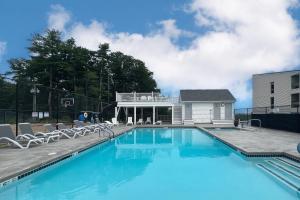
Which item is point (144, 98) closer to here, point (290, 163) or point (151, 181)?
point (290, 163)

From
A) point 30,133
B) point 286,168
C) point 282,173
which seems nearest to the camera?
point 282,173

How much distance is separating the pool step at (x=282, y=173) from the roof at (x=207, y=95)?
72.4 feet

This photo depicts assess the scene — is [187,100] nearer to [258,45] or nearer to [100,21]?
[258,45]

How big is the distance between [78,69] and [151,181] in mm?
35175

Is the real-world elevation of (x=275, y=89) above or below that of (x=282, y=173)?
above

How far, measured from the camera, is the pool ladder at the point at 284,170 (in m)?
6.84

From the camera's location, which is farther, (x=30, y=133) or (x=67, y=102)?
(x=67, y=102)

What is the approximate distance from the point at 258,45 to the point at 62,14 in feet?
46.2

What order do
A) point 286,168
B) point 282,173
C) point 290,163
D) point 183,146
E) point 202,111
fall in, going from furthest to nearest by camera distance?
1. point 202,111
2. point 183,146
3. point 290,163
4. point 286,168
5. point 282,173

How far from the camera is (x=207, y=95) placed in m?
32.0

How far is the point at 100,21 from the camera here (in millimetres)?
31781

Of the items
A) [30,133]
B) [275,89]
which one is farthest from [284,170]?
[275,89]

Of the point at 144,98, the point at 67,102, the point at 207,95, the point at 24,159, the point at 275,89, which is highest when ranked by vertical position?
the point at 275,89

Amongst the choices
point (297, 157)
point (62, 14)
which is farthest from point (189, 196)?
point (62, 14)
